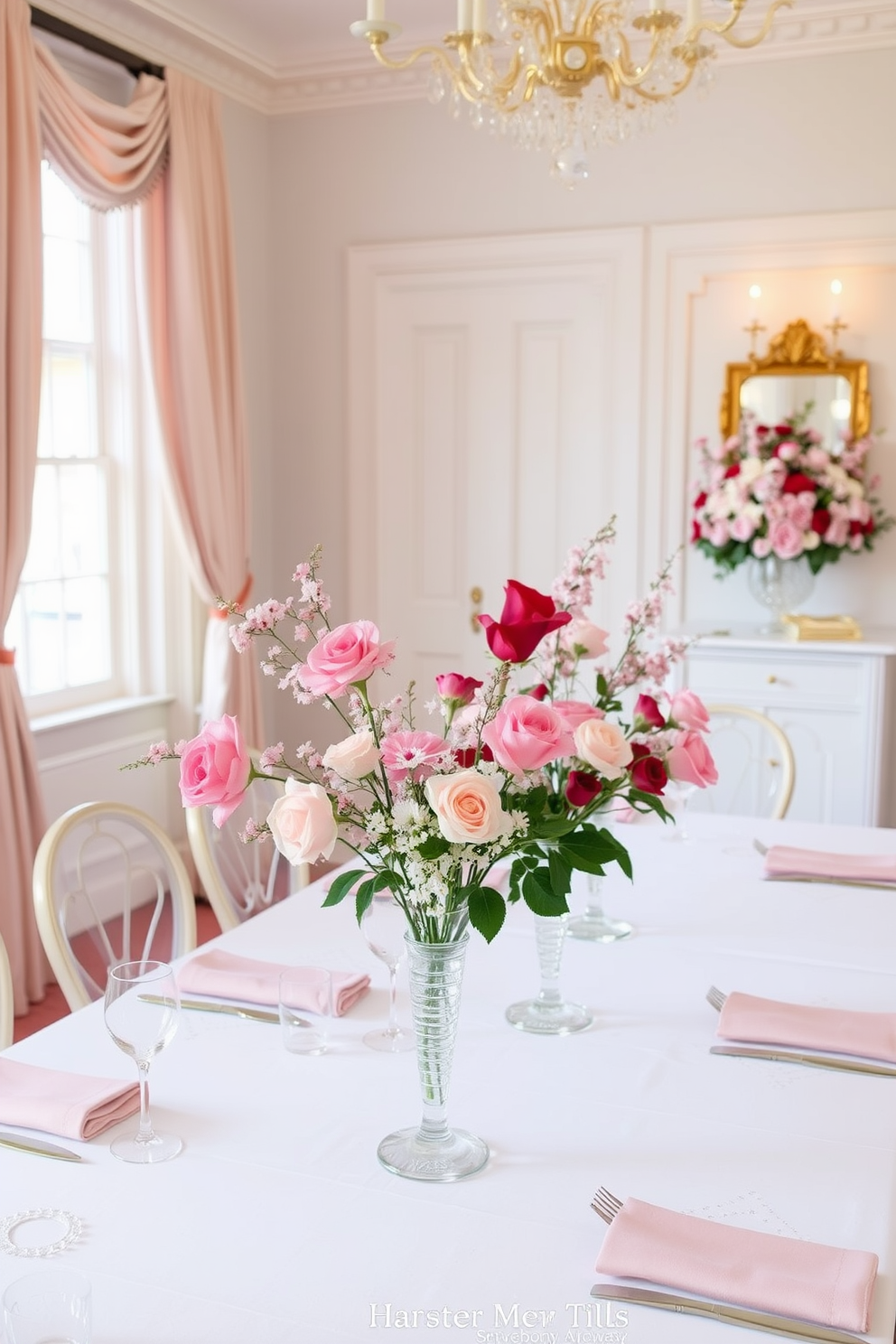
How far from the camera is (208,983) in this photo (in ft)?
6.45

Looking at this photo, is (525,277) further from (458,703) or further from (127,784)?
(458,703)

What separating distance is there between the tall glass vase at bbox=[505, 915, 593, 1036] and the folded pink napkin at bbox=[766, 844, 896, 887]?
796mm

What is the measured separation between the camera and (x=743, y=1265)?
1.26 metres

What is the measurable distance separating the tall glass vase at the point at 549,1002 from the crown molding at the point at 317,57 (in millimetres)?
3251

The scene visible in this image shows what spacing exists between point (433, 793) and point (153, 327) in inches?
133

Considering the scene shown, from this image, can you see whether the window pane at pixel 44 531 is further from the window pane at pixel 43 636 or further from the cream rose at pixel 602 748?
the cream rose at pixel 602 748

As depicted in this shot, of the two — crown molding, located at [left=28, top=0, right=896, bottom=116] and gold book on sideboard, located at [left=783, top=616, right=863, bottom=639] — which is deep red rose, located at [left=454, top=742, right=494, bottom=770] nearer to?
gold book on sideboard, located at [left=783, top=616, right=863, bottom=639]

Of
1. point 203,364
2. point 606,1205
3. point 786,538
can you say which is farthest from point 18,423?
point 606,1205

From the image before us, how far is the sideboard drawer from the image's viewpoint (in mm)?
4082

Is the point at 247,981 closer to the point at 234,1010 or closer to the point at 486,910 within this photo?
the point at 234,1010

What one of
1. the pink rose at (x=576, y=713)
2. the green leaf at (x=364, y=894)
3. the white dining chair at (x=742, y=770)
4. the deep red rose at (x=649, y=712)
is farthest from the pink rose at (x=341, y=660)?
the white dining chair at (x=742, y=770)

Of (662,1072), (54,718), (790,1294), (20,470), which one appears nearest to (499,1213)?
(790,1294)

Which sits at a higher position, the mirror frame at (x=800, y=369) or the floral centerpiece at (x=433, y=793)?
the mirror frame at (x=800, y=369)

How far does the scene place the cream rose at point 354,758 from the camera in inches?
54.0
